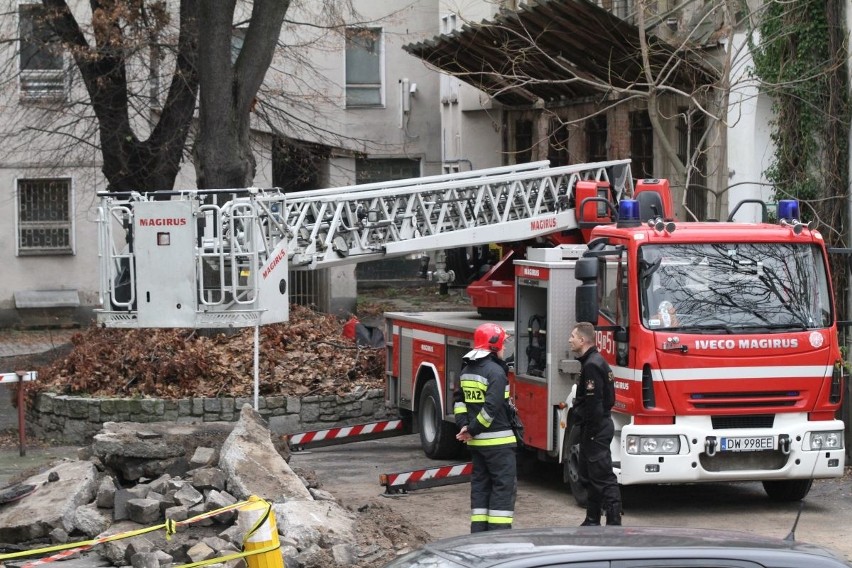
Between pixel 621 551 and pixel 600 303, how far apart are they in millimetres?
7625

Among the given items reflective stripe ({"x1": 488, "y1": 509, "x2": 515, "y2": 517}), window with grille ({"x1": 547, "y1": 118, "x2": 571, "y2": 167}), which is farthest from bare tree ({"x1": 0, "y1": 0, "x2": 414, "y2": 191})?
reflective stripe ({"x1": 488, "y1": 509, "x2": 515, "y2": 517})

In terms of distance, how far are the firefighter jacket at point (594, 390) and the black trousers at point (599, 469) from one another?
0.18ft

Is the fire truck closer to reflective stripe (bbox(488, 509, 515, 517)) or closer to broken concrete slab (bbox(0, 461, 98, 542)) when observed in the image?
reflective stripe (bbox(488, 509, 515, 517))

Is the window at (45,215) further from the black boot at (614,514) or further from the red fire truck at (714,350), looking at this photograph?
the black boot at (614,514)

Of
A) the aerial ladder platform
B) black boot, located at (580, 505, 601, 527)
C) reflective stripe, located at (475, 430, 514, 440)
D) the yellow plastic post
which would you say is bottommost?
black boot, located at (580, 505, 601, 527)

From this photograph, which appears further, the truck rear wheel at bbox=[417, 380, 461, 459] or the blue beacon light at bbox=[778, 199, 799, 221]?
the truck rear wheel at bbox=[417, 380, 461, 459]

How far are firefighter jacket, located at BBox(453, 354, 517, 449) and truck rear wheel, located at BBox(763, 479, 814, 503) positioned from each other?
365cm

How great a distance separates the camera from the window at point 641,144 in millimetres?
24234

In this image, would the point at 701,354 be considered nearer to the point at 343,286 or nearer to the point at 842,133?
the point at 842,133

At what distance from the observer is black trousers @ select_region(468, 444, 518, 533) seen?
9.59 m

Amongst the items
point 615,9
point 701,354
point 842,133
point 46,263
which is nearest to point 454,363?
point 701,354

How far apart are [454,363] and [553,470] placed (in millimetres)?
1600

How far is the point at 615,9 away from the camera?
77.7ft

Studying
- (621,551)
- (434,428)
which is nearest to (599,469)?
(434,428)
